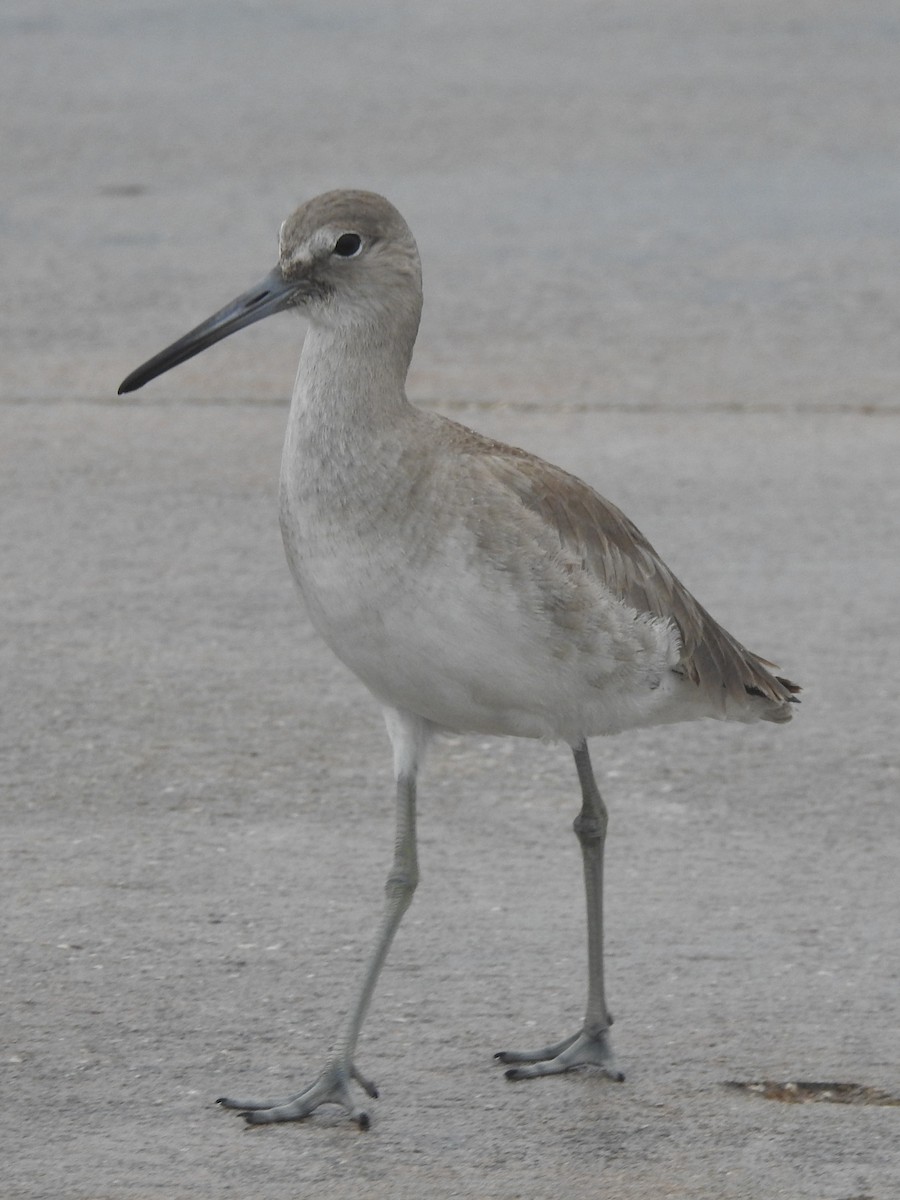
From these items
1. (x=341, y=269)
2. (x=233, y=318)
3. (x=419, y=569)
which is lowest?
(x=419, y=569)

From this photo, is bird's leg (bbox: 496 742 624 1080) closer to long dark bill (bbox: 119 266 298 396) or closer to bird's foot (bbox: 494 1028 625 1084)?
bird's foot (bbox: 494 1028 625 1084)

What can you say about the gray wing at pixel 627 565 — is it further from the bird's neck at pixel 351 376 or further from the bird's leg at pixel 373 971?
the bird's leg at pixel 373 971

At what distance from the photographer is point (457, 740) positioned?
5.92m

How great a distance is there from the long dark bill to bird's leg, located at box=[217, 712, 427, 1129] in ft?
2.58

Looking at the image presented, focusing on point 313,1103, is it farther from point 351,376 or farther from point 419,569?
point 351,376

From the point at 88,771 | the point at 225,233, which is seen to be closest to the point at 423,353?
the point at 225,233

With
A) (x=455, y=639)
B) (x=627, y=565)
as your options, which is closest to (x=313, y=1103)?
(x=455, y=639)

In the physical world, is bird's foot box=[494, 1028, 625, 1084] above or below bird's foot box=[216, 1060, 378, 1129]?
above

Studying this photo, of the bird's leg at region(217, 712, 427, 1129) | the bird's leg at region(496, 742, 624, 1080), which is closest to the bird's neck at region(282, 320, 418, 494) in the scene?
the bird's leg at region(217, 712, 427, 1129)

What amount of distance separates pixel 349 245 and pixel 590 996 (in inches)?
58.5

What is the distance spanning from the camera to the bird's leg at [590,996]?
4312 mm

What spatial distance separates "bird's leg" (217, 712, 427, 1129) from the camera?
13.3 ft

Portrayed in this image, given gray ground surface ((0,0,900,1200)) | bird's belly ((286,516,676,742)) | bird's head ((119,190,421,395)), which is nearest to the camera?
bird's belly ((286,516,676,742))

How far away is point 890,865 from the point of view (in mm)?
5215
